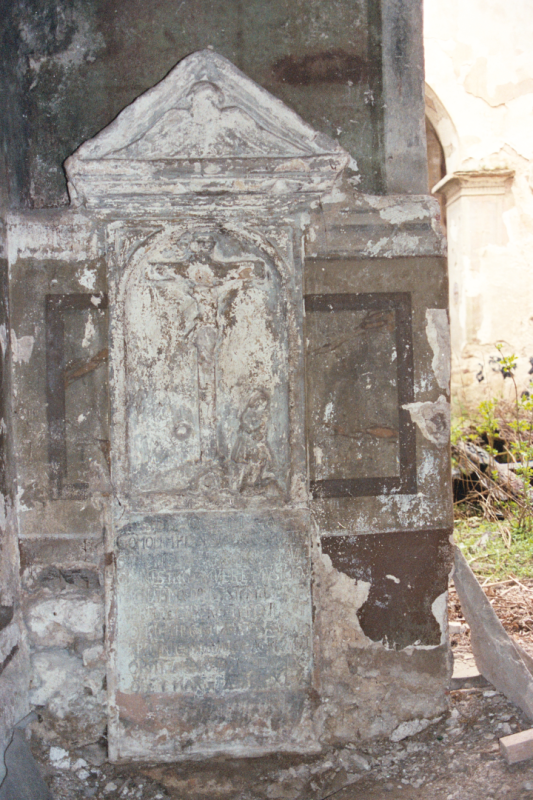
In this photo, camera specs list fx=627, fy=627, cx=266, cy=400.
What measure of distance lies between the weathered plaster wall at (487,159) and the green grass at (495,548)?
2136mm

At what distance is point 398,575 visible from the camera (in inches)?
94.7

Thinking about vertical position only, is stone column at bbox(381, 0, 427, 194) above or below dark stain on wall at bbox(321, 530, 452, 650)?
above

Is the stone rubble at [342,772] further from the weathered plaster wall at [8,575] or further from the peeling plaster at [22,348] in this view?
the peeling plaster at [22,348]

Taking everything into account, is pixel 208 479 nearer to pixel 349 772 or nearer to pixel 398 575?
pixel 398 575

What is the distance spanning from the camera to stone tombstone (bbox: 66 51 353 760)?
2.33 meters

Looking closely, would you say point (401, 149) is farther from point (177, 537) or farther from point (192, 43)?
point (177, 537)

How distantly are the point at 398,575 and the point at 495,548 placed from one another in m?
2.06

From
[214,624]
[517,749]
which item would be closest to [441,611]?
[517,749]

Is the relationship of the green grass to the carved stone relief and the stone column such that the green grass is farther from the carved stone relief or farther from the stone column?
the stone column

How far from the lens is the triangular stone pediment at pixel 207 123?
2219 millimetres

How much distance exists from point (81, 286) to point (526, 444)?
359 centimetres

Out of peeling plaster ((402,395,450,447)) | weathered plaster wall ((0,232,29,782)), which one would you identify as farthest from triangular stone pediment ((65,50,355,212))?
peeling plaster ((402,395,450,447))

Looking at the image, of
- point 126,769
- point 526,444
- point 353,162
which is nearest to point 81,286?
point 353,162

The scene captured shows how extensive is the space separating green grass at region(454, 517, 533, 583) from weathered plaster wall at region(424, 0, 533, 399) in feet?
7.01
